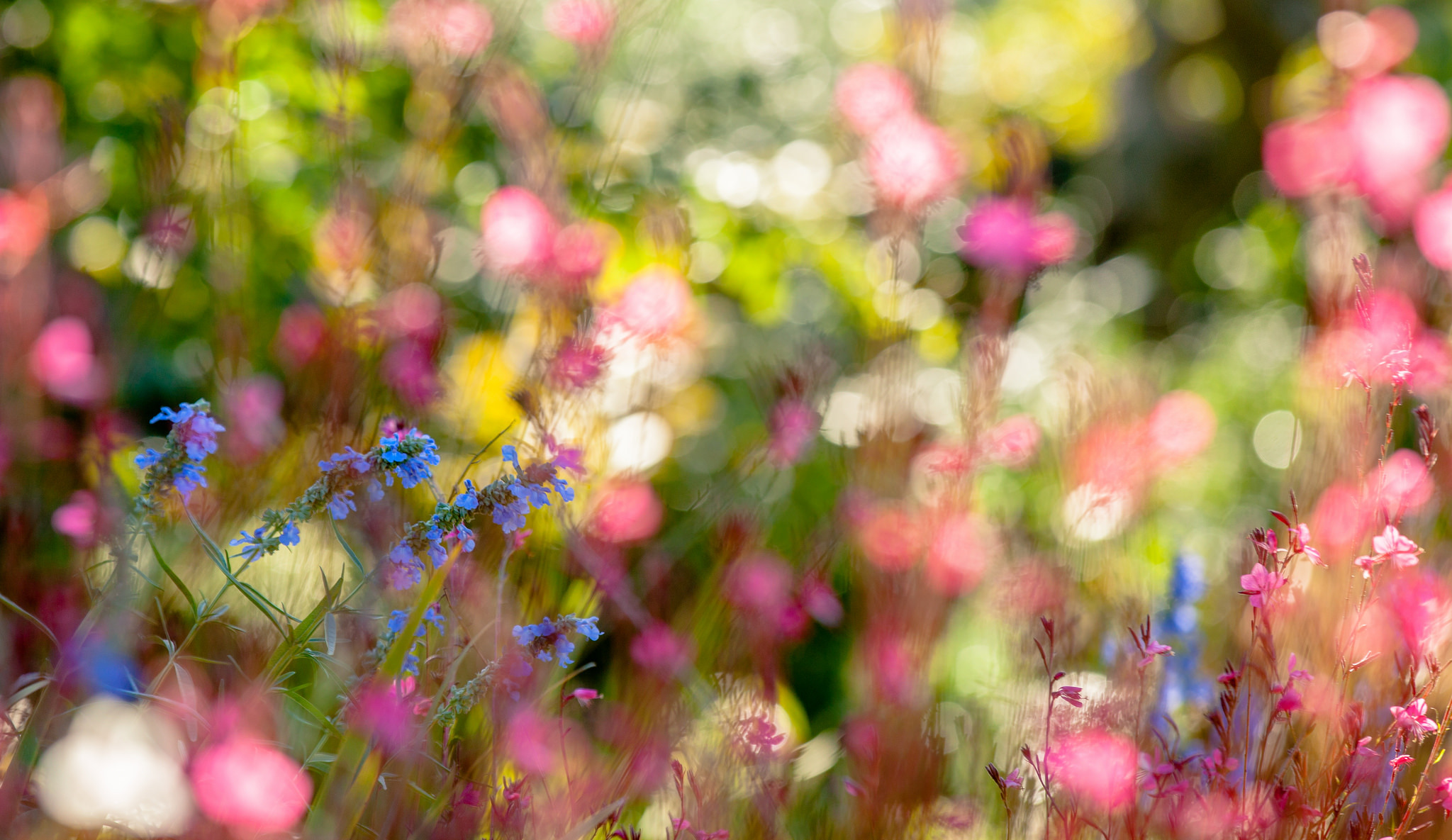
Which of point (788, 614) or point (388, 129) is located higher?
point (388, 129)

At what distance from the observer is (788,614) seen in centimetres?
138

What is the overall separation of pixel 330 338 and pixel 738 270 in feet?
3.93

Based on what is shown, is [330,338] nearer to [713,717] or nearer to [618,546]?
[618,546]

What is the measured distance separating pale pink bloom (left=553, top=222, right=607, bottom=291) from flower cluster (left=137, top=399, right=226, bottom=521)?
680 mm

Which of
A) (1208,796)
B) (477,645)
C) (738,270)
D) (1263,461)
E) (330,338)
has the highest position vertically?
(330,338)

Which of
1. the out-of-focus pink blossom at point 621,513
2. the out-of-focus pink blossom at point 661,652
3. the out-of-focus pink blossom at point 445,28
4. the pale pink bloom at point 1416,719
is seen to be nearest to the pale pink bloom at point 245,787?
the out-of-focus pink blossom at point 661,652

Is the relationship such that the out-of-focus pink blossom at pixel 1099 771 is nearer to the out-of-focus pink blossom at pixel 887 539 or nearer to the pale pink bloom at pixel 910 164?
the out-of-focus pink blossom at pixel 887 539

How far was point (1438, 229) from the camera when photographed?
1825 millimetres

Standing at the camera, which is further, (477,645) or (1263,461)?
(1263,461)

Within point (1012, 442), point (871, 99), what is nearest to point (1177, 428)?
point (1012, 442)

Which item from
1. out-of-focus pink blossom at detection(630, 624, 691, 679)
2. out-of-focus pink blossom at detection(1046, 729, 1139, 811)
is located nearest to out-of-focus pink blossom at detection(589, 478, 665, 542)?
out-of-focus pink blossom at detection(630, 624, 691, 679)

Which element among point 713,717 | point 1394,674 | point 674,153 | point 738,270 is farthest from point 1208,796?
point 674,153

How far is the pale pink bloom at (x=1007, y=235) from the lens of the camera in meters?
1.55

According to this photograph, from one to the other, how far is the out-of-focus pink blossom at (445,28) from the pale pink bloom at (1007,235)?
83 centimetres
